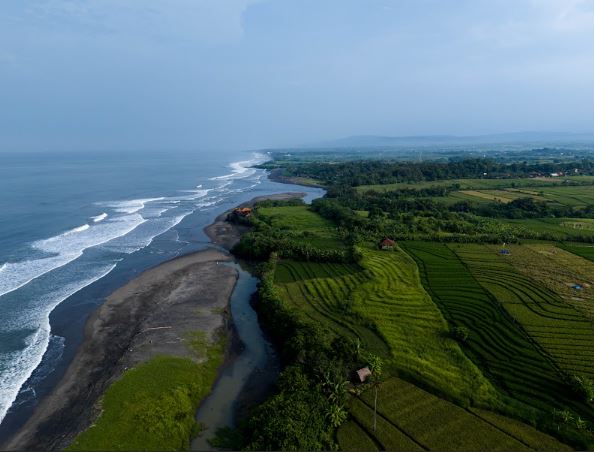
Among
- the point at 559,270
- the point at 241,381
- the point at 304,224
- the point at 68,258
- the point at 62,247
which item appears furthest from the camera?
the point at 304,224

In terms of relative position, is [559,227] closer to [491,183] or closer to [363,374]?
[363,374]

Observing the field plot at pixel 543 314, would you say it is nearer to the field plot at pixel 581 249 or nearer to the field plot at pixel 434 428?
the field plot at pixel 434 428

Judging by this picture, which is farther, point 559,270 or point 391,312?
point 559,270

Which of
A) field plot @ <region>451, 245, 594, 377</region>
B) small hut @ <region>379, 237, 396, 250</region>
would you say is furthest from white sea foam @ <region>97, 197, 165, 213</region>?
field plot @ <region>451, 245, 594, 377</region>

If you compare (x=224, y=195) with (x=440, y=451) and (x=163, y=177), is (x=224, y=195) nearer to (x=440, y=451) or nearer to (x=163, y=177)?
(x=163, y=177)

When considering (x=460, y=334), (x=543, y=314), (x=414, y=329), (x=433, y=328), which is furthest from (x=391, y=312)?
(x=543, y=314)
